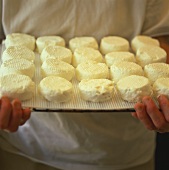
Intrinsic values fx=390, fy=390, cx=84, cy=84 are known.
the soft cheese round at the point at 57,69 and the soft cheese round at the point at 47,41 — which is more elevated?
the soft cheese round at the point at 57,69

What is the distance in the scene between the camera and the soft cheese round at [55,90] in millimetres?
929

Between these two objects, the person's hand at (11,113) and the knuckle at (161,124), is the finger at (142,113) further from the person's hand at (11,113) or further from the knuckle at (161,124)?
the person's hand at (11,113)

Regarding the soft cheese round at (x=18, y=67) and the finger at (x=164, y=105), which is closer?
the finger at (x=164, y=105)

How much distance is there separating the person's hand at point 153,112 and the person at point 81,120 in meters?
0.29

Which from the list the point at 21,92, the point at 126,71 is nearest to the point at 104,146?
the point at 126,71

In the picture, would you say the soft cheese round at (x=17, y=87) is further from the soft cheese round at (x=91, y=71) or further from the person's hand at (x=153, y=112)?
the person's hand at (x=153, y=112)

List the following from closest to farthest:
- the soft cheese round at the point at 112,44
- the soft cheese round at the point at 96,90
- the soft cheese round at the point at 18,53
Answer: the soft cheese round at the point at 96,90 < the soft cheese round at the point at 18,53 < the soft cheese round at the point at 112,44

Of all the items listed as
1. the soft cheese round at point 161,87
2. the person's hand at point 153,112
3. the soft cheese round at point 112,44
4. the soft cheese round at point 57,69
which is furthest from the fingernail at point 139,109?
the soft cheese round at point 112,44

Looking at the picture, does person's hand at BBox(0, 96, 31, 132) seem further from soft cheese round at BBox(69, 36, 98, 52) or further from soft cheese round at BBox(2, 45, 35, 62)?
soft cheese round at BBox(69, 36, 98, 52)

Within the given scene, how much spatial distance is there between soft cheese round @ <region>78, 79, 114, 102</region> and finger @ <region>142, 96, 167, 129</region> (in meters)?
0.10

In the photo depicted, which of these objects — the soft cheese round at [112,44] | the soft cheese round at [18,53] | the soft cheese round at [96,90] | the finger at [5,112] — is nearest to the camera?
the finger at [5,112]

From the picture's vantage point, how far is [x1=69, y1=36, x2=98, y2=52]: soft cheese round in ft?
3.88

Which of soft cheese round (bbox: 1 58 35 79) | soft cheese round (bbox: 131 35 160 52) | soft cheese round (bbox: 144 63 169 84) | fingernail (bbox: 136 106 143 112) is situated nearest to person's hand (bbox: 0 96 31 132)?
soft cheese round (bbox: 1 58 35 79)

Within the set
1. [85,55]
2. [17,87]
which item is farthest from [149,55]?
[17,87]
